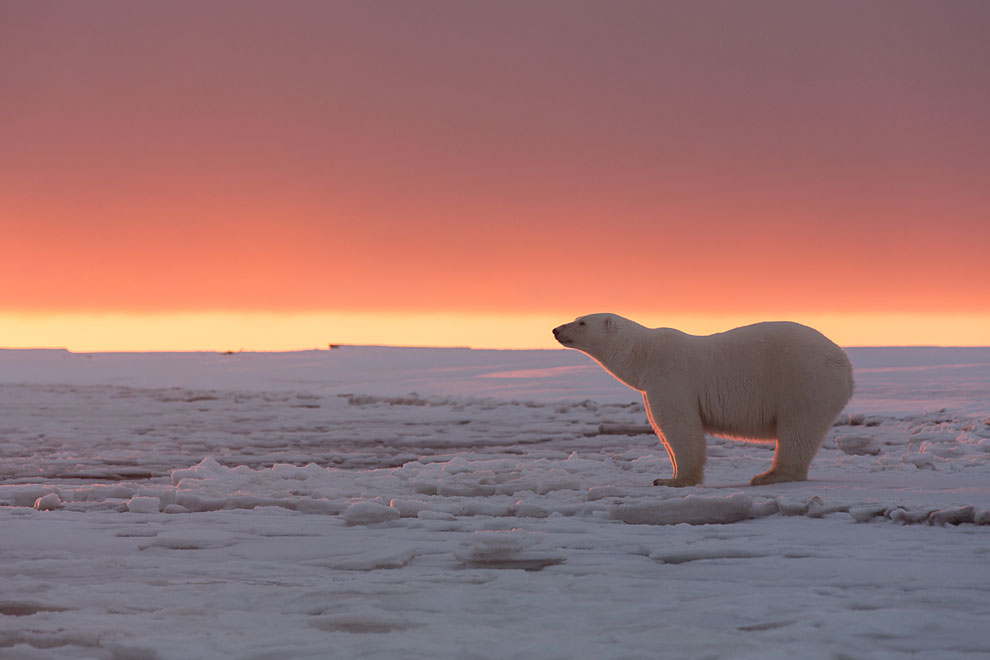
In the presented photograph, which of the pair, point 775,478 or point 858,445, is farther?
point 858,445

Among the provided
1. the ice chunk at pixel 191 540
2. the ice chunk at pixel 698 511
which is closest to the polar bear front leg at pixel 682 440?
the ice chunk at pixel 698 511

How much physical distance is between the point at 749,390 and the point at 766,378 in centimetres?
15

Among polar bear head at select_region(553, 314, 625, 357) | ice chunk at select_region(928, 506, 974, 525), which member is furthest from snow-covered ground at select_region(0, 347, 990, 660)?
polar bear head at select_region(553, 314, 625, 357)

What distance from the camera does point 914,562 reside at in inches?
151

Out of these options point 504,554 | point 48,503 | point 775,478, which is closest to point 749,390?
point 775,478

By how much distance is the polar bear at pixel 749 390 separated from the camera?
21.8 feet

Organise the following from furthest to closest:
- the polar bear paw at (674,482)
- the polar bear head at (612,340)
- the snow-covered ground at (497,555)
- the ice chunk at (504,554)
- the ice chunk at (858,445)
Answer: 1. the ice chunk at (858,445)
2. the polar bear head at (612,340)
3. the polar bear paw at (674,482)
4. the ice chunk at (504,554)
5. the snow-covered ground at (497,555)

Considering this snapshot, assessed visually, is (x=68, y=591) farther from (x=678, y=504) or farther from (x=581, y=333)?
(x=581, y=333)

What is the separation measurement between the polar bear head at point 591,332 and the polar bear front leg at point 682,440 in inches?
27.0

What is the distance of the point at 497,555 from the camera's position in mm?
4141

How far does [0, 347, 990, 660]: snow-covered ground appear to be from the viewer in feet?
9.84

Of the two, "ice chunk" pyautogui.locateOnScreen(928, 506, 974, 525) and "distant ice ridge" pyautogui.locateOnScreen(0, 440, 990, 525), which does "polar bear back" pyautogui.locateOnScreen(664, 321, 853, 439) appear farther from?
"ice chunk" pyautogui.locateOnScreen(928, 506, 974, 525)

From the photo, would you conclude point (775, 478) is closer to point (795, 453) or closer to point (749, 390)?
point (795, 453)

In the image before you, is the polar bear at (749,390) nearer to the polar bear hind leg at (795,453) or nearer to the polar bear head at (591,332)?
the polar bear hind leg at (795,453)
